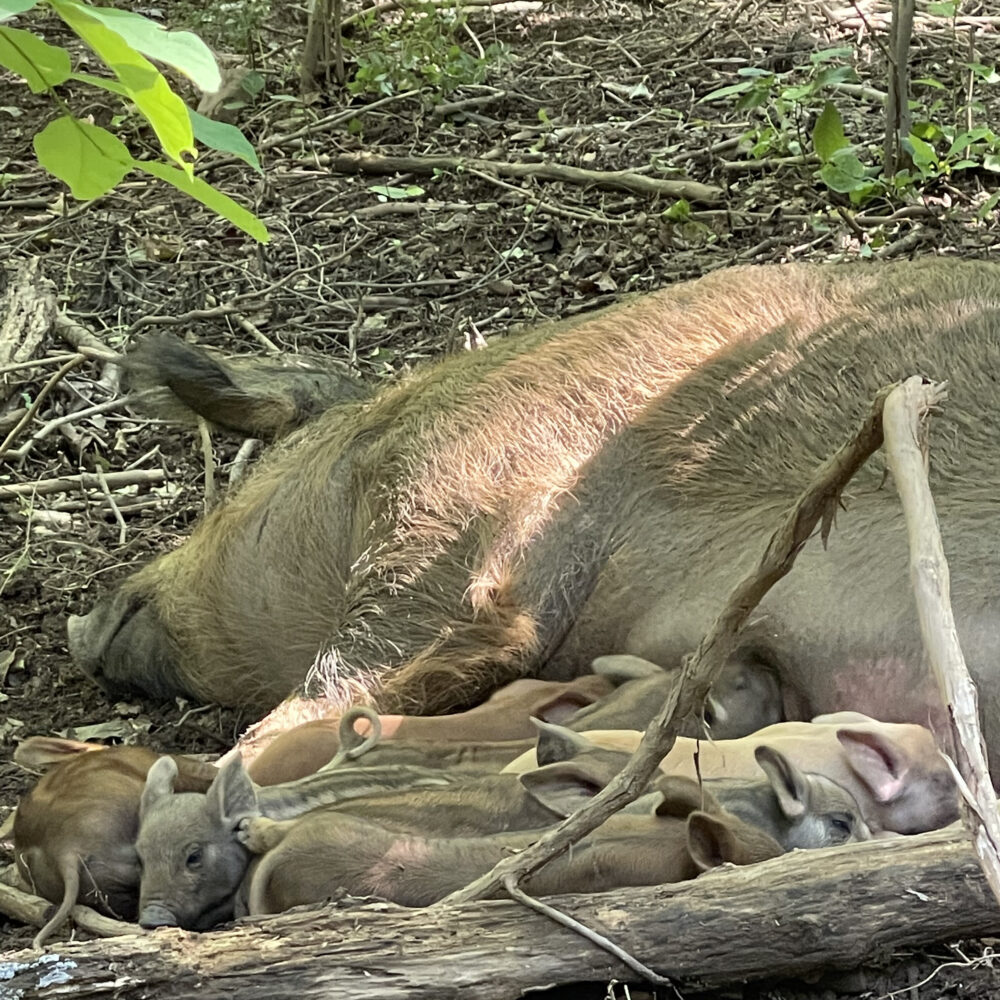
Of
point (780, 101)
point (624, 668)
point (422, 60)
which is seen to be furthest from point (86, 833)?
point (422, 60)

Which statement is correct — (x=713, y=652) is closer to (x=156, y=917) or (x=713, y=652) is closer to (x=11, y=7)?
(x=156, y=917)

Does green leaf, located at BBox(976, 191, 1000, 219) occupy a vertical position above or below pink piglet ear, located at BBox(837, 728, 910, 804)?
above

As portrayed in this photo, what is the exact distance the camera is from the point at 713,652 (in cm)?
215

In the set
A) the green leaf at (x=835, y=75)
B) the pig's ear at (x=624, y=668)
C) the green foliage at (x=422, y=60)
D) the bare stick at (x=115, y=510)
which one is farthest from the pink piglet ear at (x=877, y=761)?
the green foliage at (x=422, y=60)

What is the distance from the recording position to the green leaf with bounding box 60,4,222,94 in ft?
3.84

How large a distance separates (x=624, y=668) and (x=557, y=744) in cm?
58

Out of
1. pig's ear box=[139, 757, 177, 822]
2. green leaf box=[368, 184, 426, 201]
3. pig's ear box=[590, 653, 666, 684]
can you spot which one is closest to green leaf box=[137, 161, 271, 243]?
pig's ear box=[139, 757, 177, 822]

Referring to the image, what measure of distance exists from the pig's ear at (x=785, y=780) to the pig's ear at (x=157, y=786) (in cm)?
107

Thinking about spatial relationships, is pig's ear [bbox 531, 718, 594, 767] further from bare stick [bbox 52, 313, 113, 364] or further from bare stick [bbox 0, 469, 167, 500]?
bare stick [bbox 52, 313, 113, 364]

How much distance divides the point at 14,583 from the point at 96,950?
2.80 meters

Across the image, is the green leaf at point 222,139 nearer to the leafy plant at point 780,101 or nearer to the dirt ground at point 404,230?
the dirt ground at point 404,230

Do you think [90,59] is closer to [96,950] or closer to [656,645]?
[656,645]

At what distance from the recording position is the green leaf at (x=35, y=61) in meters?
1.51

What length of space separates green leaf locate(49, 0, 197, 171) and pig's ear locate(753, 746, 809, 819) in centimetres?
156
